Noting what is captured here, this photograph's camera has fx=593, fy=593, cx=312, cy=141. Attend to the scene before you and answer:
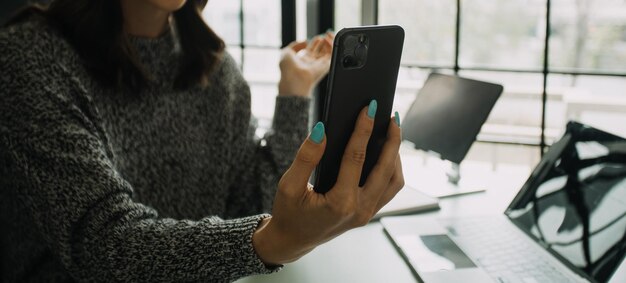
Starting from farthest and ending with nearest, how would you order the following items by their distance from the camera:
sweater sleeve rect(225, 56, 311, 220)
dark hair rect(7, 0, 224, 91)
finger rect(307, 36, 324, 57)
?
1. finger rect(307, 36, 324, 57)
2. sweater sleeve rect(225, 56, 311, 220)
3. dark hair rect(7, 0, 224, 91)

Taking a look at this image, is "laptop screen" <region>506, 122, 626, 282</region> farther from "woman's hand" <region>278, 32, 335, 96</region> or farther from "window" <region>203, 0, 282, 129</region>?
"window" <region>203, 0, 282, 129</region>

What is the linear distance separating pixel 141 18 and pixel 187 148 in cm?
27

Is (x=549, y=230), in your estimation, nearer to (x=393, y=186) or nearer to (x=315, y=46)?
(x=393, y=186)

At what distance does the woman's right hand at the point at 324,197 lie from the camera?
65cm

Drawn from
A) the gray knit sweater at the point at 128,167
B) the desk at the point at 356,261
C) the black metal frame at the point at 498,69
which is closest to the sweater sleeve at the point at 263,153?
the gray knit sweater at the point at 128,167

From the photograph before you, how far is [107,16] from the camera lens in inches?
42.4

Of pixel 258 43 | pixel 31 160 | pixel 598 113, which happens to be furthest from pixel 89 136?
pixel 598 113

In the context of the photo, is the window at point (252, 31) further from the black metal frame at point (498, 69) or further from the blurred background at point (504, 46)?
the black metal frame at point (498, 69)

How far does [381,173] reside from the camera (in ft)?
2.28

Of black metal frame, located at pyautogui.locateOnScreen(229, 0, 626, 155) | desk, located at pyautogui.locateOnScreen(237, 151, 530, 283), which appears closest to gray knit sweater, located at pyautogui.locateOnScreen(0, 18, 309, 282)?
desk, located at pyautogui.locateOnScreen(237, 151, 530, 283)

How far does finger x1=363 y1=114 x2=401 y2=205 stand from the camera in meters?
0.69

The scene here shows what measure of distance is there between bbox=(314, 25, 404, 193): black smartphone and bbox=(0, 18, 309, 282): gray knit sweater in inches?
6.1

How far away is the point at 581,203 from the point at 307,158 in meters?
0.52

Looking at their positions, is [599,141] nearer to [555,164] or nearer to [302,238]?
[555,164]
